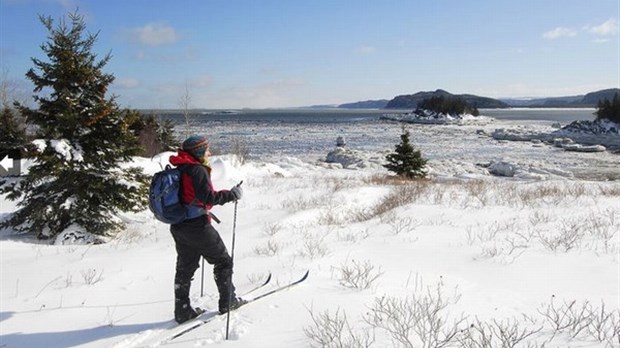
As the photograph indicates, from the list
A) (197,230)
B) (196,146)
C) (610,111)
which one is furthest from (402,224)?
(610,111)

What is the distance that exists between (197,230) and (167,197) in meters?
0.42

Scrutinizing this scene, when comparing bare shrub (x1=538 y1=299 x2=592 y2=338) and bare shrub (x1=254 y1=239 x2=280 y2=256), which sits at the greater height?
bare shrub (x1=538 y1=299 x2=592 y2=338)

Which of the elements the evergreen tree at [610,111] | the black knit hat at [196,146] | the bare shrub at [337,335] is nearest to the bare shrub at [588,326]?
the bare shrub at [337,335]

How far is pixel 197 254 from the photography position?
409cm

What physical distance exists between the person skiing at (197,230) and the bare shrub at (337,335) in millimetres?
867

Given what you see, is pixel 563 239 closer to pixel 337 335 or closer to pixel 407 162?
pixel 337 335

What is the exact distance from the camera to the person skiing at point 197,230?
12.5ft

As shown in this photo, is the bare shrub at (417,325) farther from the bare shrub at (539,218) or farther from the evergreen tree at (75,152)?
the evergreen tree at (75,152)

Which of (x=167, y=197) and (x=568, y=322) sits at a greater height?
(x=167, y=197)

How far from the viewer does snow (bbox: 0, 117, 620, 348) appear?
3678mm

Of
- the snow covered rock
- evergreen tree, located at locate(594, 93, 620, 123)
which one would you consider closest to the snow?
evergreen tree, located at locate(594, 93, 620, 123)

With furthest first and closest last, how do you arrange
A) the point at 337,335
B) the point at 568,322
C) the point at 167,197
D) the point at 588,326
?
the point at 167,197
the point at 568,322
the point at 337,335
the point at 588,326

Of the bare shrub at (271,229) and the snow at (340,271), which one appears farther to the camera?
the bare shrub at (271,229)

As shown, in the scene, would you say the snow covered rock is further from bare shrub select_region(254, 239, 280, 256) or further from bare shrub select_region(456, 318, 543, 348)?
bare shrub select_region(456, 318, 543, 348)
